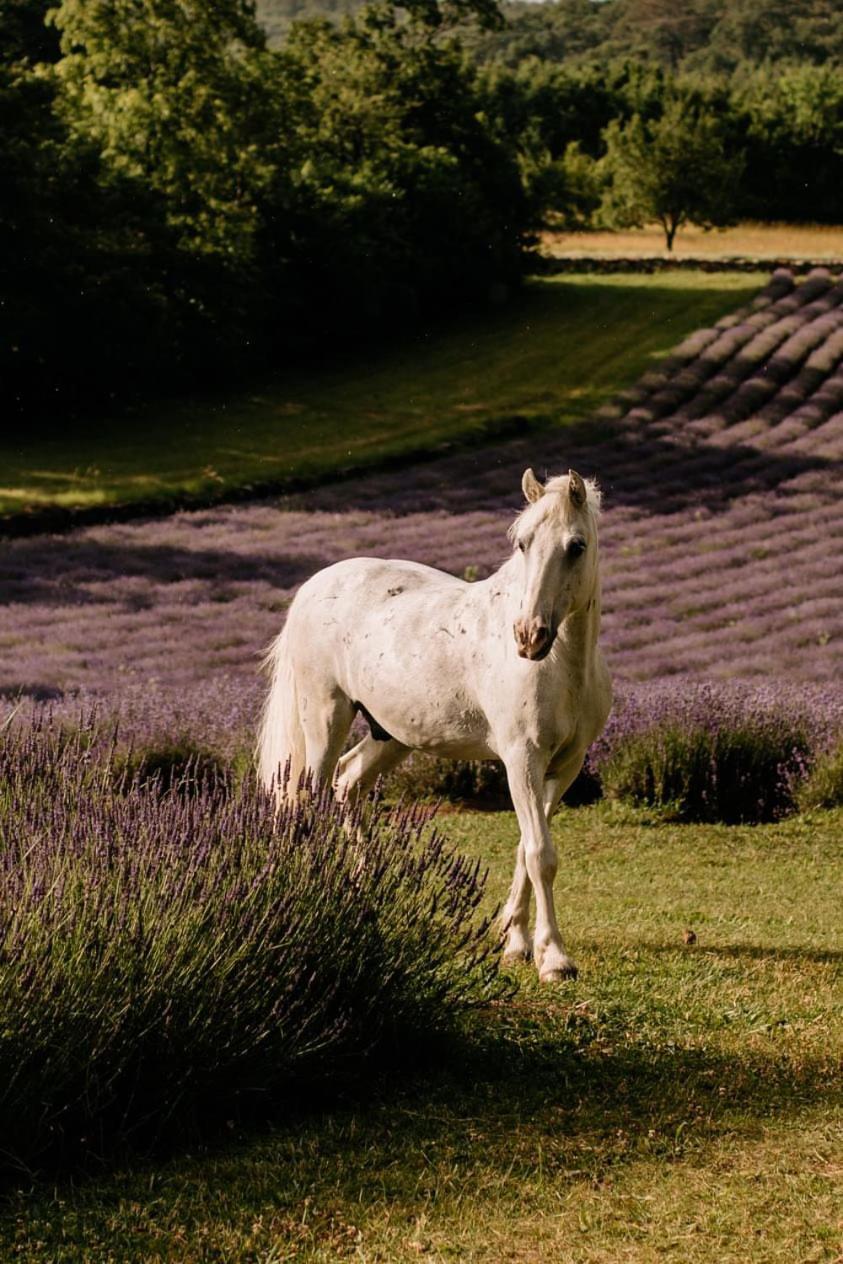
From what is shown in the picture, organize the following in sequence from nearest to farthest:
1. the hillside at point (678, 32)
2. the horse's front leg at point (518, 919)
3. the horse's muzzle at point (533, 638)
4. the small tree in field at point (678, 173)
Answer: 1. the horse's muzzle at point (533, 638)
2. the horse's front leg at point (518, 919)
3. the small tree in field at point (678, 173)
4. the hillside at point (678, 32)

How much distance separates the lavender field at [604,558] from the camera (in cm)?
1565

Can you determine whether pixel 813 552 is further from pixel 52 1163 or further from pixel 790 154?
pixel 790 154

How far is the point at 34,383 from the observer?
36312 mm

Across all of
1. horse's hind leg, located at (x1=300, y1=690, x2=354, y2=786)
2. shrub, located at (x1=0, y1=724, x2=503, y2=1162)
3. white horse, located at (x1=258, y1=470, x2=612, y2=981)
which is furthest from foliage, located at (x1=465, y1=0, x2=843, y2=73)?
shrub, located at (x1=0, y1=724, x2=503, y2=1162)

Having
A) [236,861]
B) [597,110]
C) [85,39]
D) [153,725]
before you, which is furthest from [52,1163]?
[597,110]

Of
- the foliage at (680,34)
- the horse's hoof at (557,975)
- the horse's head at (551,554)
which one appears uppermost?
the foliage at (680,34)

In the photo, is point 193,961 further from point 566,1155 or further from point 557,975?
point 557,975

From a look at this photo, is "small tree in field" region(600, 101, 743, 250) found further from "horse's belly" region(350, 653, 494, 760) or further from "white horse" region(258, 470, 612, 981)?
"horse's belly" region(350, 653, 494, 760)

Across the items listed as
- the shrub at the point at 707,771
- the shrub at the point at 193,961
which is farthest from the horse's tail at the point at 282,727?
the shrub at the point at 707,771

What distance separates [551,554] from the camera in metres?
5.75

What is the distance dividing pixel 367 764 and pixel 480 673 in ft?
4.18

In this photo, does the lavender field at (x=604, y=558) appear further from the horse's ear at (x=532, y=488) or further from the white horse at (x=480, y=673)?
the horse's ear at (x=532, y=488)

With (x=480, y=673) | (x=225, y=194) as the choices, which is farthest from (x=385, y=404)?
(x=480, y=673)

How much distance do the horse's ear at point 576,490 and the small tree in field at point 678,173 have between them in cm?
5808
